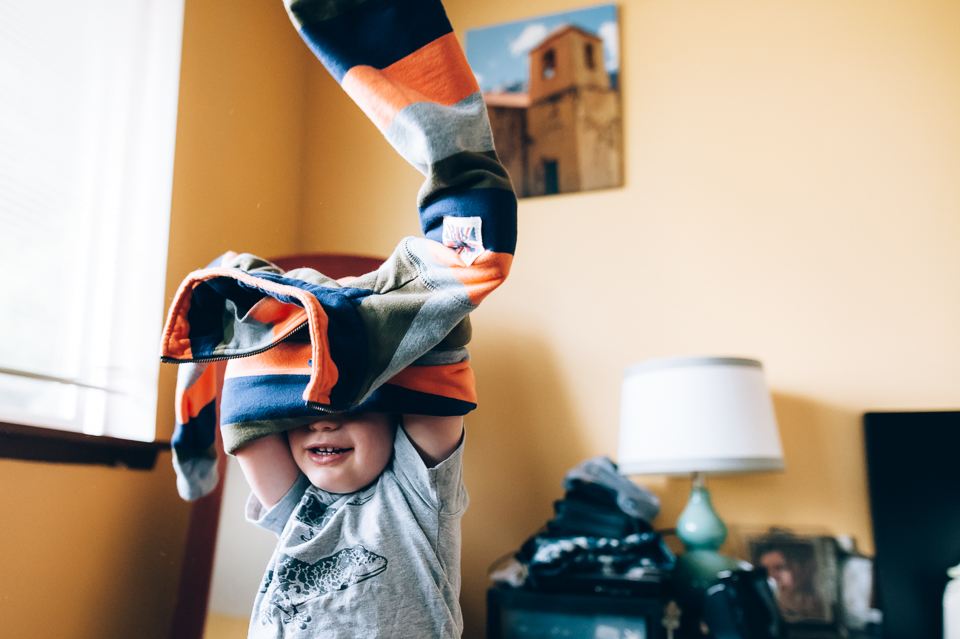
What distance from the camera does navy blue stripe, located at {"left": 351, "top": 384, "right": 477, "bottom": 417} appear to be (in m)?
0.54

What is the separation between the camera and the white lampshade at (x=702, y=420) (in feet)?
3.69

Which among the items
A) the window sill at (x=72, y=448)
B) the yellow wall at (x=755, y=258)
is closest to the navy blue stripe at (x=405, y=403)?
the window sill at (x=72, y=448)

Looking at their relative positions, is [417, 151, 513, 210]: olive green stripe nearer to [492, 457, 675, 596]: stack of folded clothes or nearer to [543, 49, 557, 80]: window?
[492, 457, 675, 596]: stack of folded clothes

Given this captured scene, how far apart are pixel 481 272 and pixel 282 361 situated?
18 centimetres

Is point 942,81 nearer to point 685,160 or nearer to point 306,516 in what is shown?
point 685,160

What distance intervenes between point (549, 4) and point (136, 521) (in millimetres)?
1484

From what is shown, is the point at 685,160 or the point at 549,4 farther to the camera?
the point at 549,4

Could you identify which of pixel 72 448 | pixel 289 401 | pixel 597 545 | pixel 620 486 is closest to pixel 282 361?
pixel 289 401

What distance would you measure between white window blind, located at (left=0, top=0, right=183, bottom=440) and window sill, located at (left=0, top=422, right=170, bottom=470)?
30 millimetres

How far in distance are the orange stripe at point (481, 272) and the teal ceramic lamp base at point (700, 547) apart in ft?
2.88

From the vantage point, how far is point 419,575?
58 cm

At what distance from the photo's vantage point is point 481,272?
1.58 ft

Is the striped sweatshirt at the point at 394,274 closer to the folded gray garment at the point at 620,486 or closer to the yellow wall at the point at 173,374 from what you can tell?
→ the yellow wall at the point at 173,374

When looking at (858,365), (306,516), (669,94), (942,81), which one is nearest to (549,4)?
(669,94)
